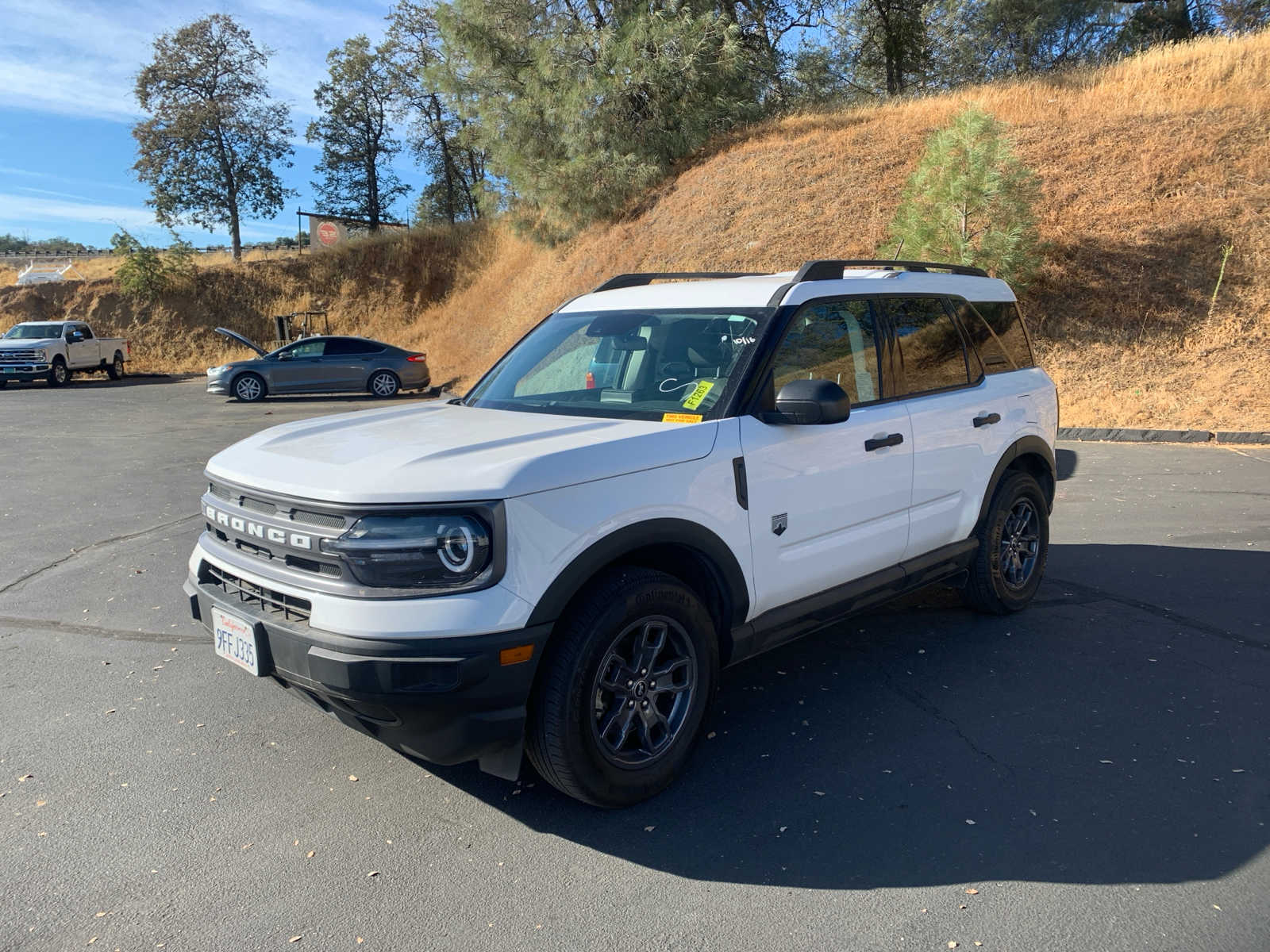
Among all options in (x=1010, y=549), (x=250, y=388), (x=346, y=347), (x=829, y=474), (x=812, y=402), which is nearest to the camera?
(x=812, y=402)

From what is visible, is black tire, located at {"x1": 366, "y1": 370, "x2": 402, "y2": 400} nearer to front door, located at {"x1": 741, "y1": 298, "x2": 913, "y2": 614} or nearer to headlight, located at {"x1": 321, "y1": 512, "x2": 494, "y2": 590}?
front door, located at {"x1": 741, "y1": 298, "x2": 913, "y2": 614}

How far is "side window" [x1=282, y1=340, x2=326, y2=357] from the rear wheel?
3.26 feet

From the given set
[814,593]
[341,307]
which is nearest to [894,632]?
[814,593]

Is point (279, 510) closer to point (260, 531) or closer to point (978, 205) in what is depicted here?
point (260, 531)

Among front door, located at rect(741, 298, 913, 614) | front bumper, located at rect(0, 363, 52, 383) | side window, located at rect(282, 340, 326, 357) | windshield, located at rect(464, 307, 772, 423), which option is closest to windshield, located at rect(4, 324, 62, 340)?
front bumper, located at rect(0, 363, 52, 383)

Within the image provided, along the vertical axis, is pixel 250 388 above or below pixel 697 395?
below

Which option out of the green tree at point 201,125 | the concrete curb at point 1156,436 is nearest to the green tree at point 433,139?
the green tree at point 201,125

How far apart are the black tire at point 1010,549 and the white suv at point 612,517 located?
0.33 ft

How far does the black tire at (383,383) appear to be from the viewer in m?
22.4

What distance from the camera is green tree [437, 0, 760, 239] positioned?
25188 mm

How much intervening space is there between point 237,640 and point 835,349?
2.78 meters

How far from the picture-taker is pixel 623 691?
3.29 m

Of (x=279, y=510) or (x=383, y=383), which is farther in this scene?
(x=383, y=383)

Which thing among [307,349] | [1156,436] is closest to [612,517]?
[1156,436]
